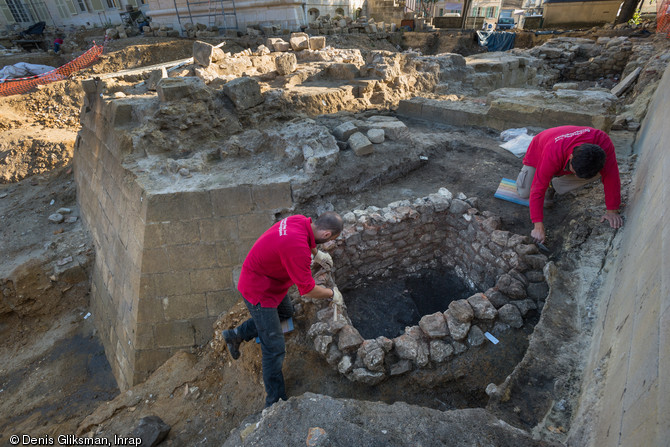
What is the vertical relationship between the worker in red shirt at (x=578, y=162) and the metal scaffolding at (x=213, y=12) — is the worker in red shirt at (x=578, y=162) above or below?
below

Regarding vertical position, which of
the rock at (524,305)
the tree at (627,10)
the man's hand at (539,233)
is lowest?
the rock at (524,305)

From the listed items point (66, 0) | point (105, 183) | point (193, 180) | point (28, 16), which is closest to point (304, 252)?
point (193, 180)

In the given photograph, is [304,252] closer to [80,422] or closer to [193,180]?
[193,180]

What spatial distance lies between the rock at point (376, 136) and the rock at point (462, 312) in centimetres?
324

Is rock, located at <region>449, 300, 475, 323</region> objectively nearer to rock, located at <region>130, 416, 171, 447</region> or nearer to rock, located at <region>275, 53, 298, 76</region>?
rock, located at <region>130, 416, 171, 447</region>

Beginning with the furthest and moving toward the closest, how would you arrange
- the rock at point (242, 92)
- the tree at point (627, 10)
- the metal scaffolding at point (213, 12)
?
the metal scaffolding at point (213, 12), the tree at point (627, 10), the rock at point (242, 92)

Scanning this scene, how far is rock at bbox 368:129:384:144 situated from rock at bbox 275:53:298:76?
3866 mm

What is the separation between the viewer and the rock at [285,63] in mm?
8164

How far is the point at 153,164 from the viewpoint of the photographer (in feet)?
16.9

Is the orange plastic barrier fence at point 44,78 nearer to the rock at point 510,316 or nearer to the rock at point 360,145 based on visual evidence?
the rock at point 360,145

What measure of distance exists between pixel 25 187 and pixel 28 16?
76.7 feet

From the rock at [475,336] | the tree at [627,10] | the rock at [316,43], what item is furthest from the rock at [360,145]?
the tree at [627,10]

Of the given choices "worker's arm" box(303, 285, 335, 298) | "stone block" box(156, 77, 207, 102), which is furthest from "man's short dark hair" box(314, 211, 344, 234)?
"stone block" box(156, 77, 207, 102)

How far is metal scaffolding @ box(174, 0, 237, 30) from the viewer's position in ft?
53.5
